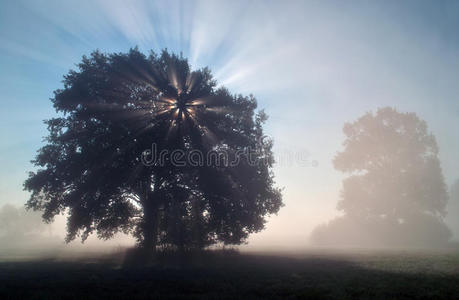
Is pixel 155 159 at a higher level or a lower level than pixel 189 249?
higher

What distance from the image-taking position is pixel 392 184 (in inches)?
1960

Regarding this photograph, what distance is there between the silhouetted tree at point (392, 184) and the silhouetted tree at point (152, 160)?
3767 cm

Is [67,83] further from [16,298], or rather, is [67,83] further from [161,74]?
[16,298]

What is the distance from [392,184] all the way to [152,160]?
48782 millimetres

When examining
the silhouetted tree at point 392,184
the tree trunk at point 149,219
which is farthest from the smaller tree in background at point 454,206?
the tree trunk at point 149,219

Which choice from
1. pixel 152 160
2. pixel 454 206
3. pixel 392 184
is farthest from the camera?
pixel 454 206

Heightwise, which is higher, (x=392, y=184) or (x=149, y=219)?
(x=392, y=184)

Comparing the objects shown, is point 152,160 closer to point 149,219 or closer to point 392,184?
point 149,219

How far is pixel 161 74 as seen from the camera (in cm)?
2489

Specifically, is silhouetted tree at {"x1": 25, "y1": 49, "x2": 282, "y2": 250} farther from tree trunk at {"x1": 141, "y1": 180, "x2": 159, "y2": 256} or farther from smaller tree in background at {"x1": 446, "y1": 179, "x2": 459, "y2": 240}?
smaller tree in background at {"x1": 446, "y1": 179, "x2": 459, "y2": 240}

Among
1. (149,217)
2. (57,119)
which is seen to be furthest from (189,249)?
(57,119)

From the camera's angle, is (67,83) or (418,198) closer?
(67,83)

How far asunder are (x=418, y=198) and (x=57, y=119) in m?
60.1

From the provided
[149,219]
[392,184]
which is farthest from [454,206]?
[149,219]
